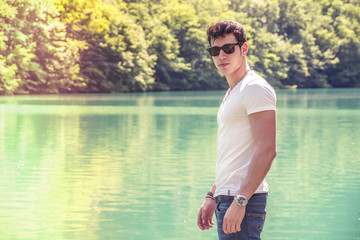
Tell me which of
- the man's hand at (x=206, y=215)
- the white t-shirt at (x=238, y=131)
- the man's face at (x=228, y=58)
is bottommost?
the man's hand at (x=206, y=215)

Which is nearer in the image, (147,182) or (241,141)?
(241,141)

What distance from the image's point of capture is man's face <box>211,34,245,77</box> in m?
3.68

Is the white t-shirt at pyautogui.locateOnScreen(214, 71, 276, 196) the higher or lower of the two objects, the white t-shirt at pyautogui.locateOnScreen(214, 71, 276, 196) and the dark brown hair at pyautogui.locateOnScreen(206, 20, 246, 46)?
the lower

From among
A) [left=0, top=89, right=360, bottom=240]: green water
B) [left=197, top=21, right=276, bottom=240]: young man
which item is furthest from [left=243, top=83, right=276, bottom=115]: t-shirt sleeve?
[left=0, top=89, right=360, bottom=240]: green water

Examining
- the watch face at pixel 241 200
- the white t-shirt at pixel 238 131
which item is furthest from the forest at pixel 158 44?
the watch face at pixel 241 200

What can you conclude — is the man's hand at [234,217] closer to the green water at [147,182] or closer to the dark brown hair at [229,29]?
the dark brown hair at [229,29]

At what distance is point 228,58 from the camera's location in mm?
3688

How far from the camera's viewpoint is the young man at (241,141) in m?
3.43

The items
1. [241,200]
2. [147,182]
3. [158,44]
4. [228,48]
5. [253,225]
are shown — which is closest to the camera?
[241,200]

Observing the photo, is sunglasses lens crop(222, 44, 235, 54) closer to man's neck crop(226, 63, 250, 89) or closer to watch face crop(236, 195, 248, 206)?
man's neck crop(226, 63, 250, 89)

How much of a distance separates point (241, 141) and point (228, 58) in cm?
44

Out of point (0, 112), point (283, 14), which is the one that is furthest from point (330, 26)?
point (0, 112)

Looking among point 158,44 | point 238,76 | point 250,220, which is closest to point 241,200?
point 250,220

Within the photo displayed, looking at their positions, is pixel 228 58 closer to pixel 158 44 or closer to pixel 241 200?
pixel 241 200
